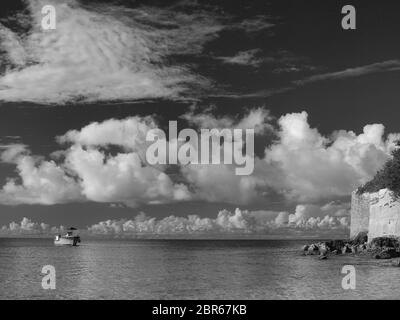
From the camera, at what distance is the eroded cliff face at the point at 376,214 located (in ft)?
217

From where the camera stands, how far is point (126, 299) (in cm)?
3130

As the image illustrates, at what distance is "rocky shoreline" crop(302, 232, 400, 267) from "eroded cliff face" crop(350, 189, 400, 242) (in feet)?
5.94

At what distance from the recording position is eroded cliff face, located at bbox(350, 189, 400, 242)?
217ft

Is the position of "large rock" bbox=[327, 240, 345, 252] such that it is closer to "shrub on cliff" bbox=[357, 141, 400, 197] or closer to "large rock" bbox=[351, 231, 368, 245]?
"large rock" bbox=[351, 231, 368, 245]

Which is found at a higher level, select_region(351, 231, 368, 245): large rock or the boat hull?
select_region(351, 231, 368, 245): large rock

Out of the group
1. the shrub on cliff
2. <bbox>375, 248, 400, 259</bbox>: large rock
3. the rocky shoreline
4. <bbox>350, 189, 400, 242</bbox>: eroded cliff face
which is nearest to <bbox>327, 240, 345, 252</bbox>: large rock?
the rocky shoreline

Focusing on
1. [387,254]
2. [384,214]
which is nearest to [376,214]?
[384,214]

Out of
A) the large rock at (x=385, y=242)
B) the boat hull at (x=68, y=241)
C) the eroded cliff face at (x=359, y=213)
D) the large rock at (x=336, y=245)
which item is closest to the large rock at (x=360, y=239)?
the eroded cliff face at (x=359, y=213)

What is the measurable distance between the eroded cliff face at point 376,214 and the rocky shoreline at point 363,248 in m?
1.81
